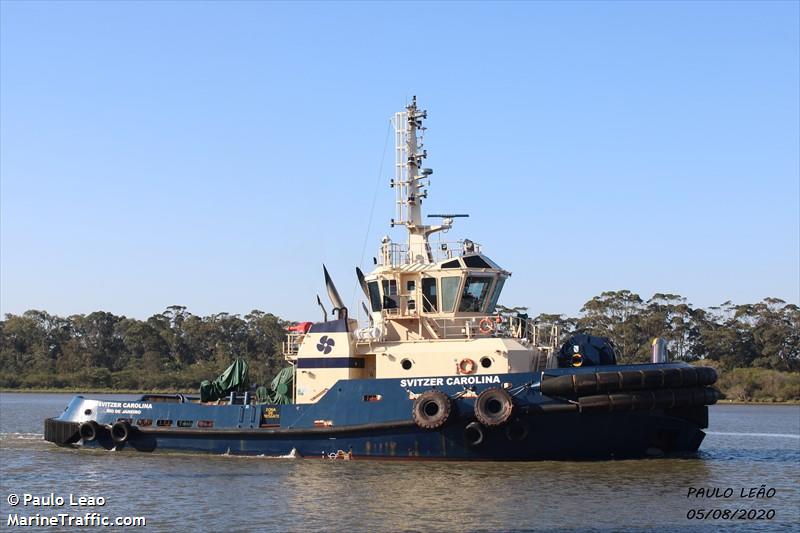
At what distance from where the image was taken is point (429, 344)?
18766 millimetres

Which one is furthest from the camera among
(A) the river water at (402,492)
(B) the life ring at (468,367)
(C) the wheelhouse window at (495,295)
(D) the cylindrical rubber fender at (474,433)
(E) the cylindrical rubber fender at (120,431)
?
(E) the cylindrical rubber fender at (120,431)

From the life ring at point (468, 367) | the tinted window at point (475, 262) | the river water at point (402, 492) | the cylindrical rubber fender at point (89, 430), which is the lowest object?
the river water at point (402, 492)

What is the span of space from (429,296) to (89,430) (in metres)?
8.34

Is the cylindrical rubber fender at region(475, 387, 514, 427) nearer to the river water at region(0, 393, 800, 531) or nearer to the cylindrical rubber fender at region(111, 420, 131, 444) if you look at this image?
the river water at region(0, 393, 800, 531)

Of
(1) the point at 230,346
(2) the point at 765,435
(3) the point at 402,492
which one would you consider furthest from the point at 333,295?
(1) the point at 230,346

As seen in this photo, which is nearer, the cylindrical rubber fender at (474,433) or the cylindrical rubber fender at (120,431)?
the cylindrical rubber fender at (474,433)

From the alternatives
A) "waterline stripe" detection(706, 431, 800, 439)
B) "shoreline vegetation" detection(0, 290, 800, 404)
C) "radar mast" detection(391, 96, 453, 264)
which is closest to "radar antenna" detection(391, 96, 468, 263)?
"radar mast" detection(391, 96, 453, 264)

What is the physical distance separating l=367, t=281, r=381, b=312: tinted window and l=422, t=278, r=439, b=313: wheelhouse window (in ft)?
3.53

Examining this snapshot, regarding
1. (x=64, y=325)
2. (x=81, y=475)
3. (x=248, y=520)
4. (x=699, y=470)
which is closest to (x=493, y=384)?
(x=699, y=470)

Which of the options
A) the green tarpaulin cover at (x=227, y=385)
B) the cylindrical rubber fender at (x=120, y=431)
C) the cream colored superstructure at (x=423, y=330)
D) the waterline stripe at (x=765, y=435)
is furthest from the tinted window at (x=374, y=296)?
the waterline stripe at (x=765, y=435)

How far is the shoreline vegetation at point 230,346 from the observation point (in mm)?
59216

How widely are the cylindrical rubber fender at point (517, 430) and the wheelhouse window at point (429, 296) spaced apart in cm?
316

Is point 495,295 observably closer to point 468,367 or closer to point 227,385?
point 468,367

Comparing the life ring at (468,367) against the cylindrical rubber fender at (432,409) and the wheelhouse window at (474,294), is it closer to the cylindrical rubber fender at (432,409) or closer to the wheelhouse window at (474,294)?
the cylindrical rubber fender at (432,409)
